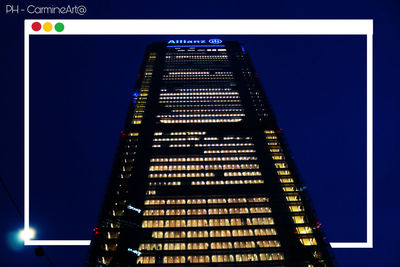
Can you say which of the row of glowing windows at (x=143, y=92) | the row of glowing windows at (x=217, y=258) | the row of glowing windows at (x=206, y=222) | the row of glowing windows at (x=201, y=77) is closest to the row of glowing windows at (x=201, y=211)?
the row of glowing windows at (x=206, y=222)

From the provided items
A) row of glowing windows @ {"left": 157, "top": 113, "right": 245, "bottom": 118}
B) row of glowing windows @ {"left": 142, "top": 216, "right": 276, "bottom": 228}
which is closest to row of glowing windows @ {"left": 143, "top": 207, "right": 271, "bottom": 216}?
row of glowing windows @ {"left": 142, "top": 216, "right": 276, "bottom": 228}

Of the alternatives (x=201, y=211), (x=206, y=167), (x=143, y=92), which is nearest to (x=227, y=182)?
(x=206, y=167)

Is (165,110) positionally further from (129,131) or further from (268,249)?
(268,249)

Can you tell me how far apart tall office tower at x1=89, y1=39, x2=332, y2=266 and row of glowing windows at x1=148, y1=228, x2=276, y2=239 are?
19 cm

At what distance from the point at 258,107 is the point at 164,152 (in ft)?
123

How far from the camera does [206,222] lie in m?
59.2

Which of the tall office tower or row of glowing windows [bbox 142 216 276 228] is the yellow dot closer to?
the tall office tower

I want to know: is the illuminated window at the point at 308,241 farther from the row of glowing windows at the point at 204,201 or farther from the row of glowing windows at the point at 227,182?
the row of glowing windows at the point at 227,182

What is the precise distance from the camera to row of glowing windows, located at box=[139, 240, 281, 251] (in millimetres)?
54050

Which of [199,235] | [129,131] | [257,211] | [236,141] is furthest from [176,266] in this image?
[129,131]

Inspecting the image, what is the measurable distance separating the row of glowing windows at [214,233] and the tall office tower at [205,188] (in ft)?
0.62

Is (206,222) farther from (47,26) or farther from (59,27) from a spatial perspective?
(47,26)

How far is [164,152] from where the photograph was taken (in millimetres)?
78188

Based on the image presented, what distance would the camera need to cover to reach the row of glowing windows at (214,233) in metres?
56.4
